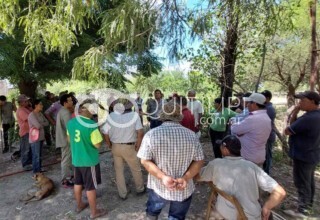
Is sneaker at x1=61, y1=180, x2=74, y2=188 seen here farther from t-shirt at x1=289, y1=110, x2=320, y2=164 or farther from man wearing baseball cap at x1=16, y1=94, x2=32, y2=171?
t-shirt at x1=289, y1=110, x2=320, y2=164

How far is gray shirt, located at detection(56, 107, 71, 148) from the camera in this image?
511 centimetres

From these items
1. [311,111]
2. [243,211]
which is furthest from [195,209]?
[311,111]

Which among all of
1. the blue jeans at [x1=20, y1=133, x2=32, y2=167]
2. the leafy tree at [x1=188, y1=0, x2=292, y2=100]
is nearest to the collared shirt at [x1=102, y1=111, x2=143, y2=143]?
the leafy tree at [x1=188, y1=0, x2=292, y2=100]

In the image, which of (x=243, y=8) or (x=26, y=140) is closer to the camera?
(x=243, y=8)

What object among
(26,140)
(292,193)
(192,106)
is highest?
(192,106)

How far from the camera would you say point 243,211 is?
2549 mm

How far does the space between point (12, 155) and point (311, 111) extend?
22.7 feet

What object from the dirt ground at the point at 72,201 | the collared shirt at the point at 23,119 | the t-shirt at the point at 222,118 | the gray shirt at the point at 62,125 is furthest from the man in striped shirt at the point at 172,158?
the collared shirt at the point at 23,119

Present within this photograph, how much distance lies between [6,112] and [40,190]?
412cm

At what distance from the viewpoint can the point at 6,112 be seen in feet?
26.3

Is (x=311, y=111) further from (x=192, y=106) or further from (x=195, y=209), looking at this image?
(x=192, y=106)

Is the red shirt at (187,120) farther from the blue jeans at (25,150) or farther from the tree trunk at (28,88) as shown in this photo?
the tree trunk at (28,88)

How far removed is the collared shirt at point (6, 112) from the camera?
7.98m

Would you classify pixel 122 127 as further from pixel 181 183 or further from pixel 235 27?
pixel 235 27
